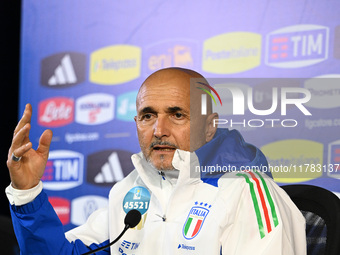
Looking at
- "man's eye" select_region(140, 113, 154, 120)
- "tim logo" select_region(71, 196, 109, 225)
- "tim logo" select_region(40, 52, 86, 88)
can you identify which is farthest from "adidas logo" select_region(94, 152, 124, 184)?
"man's eye" select_region(140, 113, 154, 120)

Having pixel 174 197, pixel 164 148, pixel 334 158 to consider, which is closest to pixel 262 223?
pixel 174 197

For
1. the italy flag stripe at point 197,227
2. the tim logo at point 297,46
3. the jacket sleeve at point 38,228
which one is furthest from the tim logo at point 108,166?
the italy flag stripe at point 197,227

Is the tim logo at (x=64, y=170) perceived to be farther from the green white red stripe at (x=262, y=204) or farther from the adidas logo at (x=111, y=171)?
the green white red stripe at (x=262, y=204)

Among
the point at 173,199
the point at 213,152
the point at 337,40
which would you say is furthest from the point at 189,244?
the point at 337,40

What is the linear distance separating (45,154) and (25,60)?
1812 millimetres

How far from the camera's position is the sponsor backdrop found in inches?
87.4

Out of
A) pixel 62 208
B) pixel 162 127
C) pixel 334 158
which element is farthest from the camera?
pixel 62 208

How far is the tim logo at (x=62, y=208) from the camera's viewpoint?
291 centimetres

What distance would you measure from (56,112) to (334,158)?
5.45 feet

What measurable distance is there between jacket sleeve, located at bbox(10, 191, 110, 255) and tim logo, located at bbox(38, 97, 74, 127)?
58.2 inches

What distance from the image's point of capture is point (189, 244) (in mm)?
1469

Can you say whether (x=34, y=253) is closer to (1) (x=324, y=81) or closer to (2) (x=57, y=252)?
(2) (x=57, y=252)

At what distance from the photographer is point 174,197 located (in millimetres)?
1563

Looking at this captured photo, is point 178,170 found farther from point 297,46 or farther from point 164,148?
point 297,46
